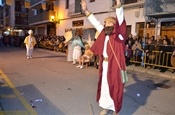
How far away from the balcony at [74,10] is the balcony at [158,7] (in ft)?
35.1

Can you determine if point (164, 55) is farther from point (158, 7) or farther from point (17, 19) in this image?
point (17, 19)

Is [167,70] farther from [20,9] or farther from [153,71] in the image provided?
[20,9]

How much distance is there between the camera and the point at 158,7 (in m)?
14.6

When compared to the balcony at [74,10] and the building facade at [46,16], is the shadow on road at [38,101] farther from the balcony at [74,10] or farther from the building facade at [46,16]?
the building facade at [46,16]

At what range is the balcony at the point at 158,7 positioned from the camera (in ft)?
46.6

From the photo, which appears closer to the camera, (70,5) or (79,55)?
(79,55)

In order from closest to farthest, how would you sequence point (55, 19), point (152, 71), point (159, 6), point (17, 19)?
point (152, 71), point (159, 6), point (55, 19), point (17, 19)

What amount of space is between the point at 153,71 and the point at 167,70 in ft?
2.61

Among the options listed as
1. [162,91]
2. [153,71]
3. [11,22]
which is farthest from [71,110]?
[11,22]

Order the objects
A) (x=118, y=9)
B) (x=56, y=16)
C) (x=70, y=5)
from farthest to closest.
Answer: (x=56, y=16), (x=70, y=5), (x=118, y=9)

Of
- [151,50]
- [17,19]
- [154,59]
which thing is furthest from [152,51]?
[17,19]

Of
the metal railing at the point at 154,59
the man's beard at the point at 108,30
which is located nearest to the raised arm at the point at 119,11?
the man's beard at the point at 108,30

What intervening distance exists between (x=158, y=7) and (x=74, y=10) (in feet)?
42.5

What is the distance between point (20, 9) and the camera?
61781mm
